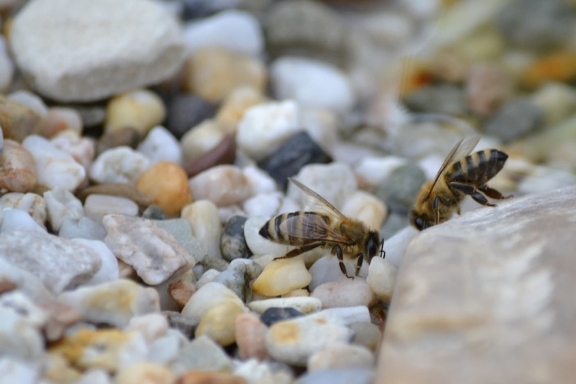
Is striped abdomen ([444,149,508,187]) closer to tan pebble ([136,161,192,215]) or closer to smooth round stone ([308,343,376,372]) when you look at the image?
tan pebble ([136,161,192,215])

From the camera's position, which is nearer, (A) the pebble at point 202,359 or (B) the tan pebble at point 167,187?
(A) the pebble at point 202,359

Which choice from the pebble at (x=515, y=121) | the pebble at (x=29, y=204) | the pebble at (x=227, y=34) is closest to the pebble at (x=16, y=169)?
the pebble at (x=29, y=204)

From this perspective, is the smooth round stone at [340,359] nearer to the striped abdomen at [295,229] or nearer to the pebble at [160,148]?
the striped abdomen at [295,229]

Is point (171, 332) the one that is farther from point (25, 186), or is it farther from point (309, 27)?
point (309, 27)

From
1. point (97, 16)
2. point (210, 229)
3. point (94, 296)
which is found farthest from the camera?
point (97, 16)

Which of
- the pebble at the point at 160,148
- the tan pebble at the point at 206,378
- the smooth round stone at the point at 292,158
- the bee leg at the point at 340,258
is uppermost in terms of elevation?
the smooth round stone at the point at 292,158

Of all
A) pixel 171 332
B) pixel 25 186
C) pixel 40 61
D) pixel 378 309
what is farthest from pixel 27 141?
pixel 378 309

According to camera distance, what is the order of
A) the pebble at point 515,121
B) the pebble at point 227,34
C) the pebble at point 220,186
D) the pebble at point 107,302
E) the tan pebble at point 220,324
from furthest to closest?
1. the pebble at point 515,121
2. the pebble at point 227,34
3. the pebble at point 220,186
4. the tan pebble at point 220,324
5. the pebble at point 107,302
